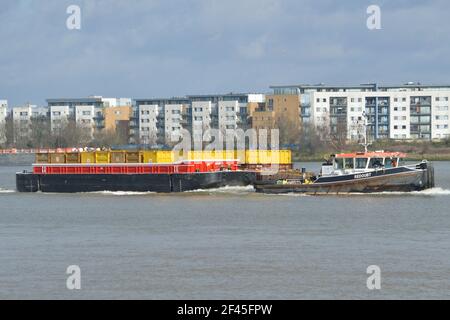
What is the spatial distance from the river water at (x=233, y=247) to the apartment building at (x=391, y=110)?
108182mm

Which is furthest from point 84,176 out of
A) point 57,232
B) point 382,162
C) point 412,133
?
point 412,133

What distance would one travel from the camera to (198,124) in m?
183

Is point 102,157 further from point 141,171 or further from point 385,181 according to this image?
point 385,181

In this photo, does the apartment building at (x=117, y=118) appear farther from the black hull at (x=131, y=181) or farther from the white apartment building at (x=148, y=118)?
the black hull at (x=131, y=181)

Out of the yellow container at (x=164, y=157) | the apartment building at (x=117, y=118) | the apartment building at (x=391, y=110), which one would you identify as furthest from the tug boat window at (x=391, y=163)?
the apartment building at (x=117, y=118)

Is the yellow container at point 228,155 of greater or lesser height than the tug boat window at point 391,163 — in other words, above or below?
below

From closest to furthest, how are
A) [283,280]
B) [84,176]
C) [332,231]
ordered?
[283,280], [332,231], [84,176]

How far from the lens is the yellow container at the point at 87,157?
76.8 metres

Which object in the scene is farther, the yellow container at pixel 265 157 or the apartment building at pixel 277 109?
the apartment building at pixel 277 109

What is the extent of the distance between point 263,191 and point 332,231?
20.9 meters

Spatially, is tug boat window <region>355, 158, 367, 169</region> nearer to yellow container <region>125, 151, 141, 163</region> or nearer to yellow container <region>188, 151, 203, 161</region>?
yellow container <region>188, 151, 203, 161</region>

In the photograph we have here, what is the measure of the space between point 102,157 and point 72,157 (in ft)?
9.17

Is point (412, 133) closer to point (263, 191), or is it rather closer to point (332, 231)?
point (263, 191)

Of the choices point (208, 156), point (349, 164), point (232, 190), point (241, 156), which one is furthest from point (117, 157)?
point (349, 164)
